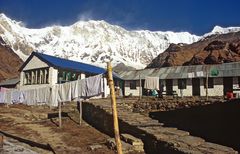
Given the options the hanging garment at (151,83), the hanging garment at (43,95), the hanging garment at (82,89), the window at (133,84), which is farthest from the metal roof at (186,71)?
the hanging garment at (82,89)

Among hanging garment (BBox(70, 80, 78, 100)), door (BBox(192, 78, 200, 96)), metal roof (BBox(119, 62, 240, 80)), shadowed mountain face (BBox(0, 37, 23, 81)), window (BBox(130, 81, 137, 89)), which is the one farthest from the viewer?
shadowed mountain face (BBox(0, 37, 23, 81))

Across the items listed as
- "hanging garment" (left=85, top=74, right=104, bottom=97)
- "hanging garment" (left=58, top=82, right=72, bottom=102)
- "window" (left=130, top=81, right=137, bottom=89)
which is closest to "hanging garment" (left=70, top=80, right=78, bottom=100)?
"hanging garment" (left=58, top=82, right=72, bottom=102)

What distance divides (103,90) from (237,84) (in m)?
24.1

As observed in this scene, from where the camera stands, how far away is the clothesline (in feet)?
49.8

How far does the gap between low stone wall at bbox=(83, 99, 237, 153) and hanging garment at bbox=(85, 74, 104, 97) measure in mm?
979

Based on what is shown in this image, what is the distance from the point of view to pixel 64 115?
20.1m

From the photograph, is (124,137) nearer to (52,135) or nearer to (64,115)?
(52,135)

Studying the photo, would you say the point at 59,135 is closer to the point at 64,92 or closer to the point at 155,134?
the point at 64,92

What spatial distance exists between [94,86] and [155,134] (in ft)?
18.5

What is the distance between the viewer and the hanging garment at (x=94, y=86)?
14.8 meters

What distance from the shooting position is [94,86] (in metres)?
15.3

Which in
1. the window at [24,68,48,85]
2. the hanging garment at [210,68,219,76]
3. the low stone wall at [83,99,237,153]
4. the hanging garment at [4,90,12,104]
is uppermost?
the hanging garment at [210,68,219,76]

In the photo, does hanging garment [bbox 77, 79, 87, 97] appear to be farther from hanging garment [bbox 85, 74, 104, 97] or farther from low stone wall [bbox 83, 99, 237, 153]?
low stone wall [bbox 83, 99, 237, 153]

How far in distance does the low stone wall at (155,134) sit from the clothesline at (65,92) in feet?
3.66
